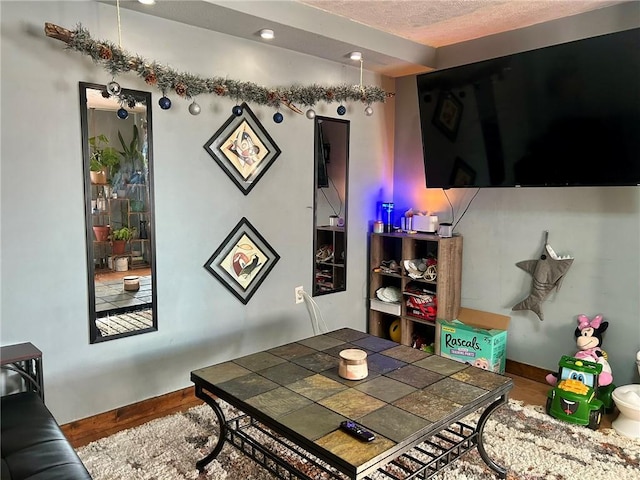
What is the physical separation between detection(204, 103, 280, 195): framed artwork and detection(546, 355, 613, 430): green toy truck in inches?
89.1

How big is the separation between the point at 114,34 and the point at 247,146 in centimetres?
98

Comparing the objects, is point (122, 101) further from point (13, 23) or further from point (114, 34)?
point (13, 23)

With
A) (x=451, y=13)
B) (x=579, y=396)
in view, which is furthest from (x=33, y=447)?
(x=451, y=13)

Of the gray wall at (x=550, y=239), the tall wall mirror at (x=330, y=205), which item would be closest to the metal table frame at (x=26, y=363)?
the tall wall mirror at (x=330, y=205)

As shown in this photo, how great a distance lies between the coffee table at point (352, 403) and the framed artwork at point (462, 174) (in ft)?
4.59

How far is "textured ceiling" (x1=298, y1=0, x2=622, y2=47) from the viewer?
281cm

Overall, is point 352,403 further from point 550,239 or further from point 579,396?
point 550,239

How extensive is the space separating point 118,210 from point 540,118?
8.31 feet

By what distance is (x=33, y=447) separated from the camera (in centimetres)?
166

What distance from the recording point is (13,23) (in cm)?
222

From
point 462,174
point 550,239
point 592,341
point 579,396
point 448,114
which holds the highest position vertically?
point 448,114

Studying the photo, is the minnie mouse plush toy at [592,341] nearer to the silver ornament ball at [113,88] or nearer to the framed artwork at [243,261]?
the framed artwork at [243,261]

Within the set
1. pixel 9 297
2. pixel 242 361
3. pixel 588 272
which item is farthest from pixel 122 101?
pixel 588 272

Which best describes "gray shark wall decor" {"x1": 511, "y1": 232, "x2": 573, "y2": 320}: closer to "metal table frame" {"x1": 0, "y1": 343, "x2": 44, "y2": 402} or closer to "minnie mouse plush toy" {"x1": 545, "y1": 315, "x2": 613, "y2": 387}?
"minnie mouse plush toy" {"x1": 545, "y1": 315, "x2": 613, "y2": 387}
